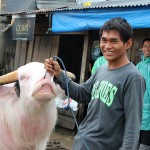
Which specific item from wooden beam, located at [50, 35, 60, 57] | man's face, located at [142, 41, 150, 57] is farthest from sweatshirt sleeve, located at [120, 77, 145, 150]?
wooden beam, located at [50, 35, 60, 57]

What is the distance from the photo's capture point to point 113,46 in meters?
2.39

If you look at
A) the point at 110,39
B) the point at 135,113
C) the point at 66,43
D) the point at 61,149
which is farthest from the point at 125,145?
the point at 66,43

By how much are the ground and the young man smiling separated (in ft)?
11.9

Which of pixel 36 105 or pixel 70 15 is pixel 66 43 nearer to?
pixel 70 15

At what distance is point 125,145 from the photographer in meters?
2.23

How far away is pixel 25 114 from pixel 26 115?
14 mm

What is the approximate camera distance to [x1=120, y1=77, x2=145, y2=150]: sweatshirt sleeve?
7.36 feet

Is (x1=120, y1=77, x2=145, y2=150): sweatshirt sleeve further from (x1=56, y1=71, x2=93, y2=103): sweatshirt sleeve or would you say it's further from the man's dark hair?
(x1=56, y1=71, x2=93, y2=103): sweatshirt sleeve

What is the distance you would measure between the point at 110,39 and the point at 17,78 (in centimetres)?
110

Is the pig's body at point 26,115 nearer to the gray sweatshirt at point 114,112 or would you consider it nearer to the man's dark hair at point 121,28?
the gray sweatshirt at point 114,112

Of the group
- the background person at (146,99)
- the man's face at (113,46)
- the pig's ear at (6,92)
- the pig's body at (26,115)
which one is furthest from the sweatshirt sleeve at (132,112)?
the background person at (146,99)

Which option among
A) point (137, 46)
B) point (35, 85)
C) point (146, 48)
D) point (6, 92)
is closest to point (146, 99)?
point (146, 48)

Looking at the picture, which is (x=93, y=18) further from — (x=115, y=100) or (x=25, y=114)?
(x=115, y=100)

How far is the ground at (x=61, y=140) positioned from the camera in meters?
6.28
